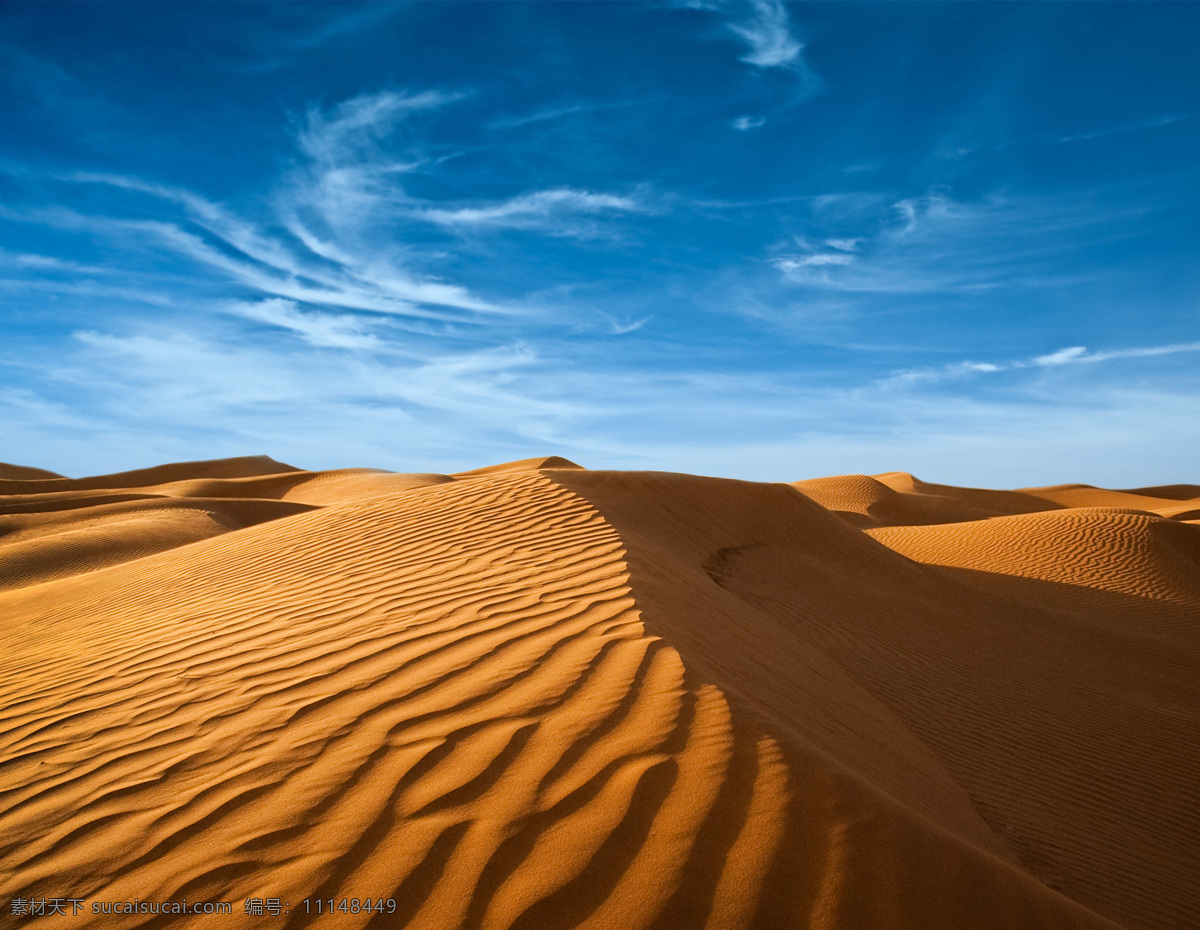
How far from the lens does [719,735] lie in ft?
9.30

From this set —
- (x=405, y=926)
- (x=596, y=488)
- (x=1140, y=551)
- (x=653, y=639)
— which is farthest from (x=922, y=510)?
(x=405, y=926)

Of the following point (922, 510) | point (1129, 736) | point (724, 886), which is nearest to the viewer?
point (724, 886)

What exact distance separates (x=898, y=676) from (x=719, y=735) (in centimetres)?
445

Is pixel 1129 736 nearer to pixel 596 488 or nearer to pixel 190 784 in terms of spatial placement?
pixel 596 488

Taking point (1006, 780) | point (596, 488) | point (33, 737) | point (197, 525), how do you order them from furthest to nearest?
point (197, 525)
point (596, 488)
point (1006, 780)
point (33, 737)

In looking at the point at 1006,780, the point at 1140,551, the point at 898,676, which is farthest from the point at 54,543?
the point at 1140,551

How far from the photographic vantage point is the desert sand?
7.36 ft

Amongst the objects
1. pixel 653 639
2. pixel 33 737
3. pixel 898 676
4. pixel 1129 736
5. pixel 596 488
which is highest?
pixel 596 488

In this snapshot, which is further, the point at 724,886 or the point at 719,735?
the point at 719,735

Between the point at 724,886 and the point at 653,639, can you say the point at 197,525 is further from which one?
the point at 724,886

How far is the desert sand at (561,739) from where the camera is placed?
2244 millimetres

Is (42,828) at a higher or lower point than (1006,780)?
higher

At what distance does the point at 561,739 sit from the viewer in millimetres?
2844

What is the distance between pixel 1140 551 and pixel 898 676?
12.7 m
